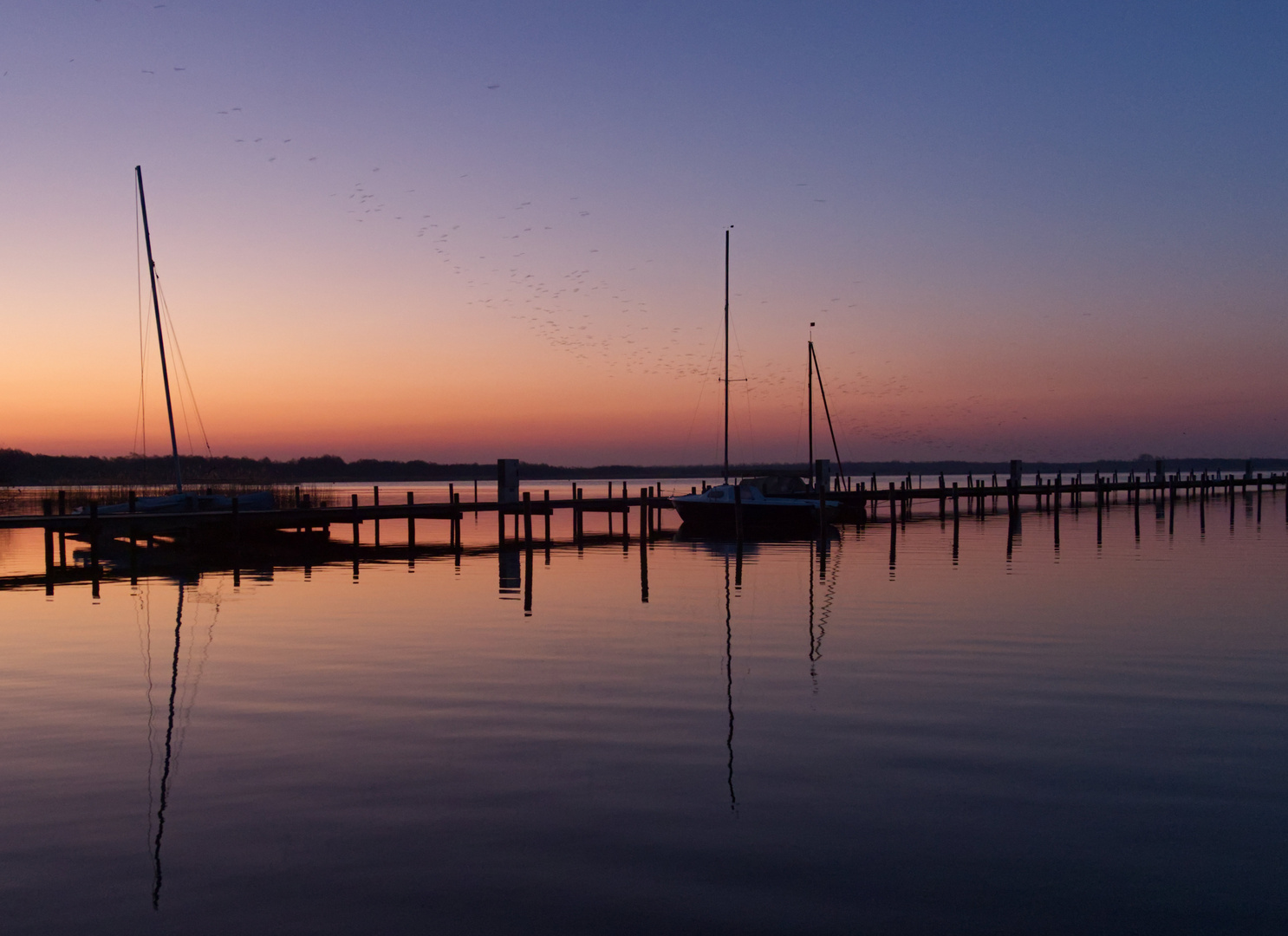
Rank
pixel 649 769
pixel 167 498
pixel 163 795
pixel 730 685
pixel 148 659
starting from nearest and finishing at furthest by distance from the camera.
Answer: pixel 163 795, pixel 649 769, pixel 730 685, pixel 148 659, pixel 167 498

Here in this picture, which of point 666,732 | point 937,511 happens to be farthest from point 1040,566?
point 937,511

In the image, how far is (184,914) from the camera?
7168mm

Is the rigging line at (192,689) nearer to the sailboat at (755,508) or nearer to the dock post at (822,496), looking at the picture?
the dock post at (822,496)

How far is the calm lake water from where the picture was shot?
7312 millimetres

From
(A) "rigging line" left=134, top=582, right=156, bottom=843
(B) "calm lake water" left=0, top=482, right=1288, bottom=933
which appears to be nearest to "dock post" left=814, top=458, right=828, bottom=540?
(B) "calm lake water" left=0, top=482, right=1288, bottom=933

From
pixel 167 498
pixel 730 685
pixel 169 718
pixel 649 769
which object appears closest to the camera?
pixel 649 769

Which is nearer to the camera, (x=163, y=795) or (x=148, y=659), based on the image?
(x=163, y=795)

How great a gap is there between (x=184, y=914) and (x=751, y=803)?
4.46m

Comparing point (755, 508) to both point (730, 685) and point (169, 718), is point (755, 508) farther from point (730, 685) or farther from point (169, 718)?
point (169, 718)

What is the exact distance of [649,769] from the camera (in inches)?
412

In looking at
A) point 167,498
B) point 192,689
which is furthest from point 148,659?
point 167,498

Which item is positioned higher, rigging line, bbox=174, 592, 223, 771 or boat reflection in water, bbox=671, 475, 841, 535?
boat reflection in water, bbox=671, 475, 841, 535

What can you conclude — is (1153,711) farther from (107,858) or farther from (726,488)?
(726,488)

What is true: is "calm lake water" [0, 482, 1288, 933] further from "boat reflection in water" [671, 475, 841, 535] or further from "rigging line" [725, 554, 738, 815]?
"boat reflection in water" [671, 475, 841, 535]
